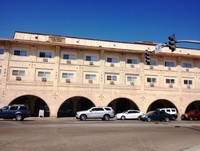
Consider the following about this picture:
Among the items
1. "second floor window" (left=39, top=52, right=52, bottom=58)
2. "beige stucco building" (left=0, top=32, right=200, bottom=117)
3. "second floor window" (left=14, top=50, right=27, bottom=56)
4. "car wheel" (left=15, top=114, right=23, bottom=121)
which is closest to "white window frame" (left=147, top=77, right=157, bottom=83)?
"beige stucco building" (left=0, top=32, right=200, bottom=117)

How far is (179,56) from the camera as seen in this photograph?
41.6 metres

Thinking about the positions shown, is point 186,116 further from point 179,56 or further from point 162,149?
point 162,149

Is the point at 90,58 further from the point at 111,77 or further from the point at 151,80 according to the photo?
the point at 151,80

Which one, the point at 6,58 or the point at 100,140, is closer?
the point at 100,140

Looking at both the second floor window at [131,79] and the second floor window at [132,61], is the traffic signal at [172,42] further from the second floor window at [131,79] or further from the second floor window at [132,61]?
the second floor window at [132,61]

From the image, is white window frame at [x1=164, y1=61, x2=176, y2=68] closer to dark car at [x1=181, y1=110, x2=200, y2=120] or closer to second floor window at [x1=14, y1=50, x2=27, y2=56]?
dark car at [x1=181, y1=110, x2=200, y2=120]

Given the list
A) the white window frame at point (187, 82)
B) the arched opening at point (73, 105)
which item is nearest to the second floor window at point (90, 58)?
the arched opening at point (73, 105)

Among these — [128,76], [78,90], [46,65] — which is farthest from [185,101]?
[46,65]

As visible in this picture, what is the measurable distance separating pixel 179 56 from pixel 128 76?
32.4 ft

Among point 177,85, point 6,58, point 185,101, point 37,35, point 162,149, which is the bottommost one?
point 162,149

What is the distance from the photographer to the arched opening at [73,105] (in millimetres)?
40550

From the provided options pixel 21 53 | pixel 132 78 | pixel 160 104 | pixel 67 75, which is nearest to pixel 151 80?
pixel 132 78

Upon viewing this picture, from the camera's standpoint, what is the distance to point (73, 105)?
40750mm

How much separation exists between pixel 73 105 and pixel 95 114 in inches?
418
